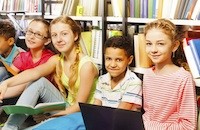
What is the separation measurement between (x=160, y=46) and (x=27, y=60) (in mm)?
1173

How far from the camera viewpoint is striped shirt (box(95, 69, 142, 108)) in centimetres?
208

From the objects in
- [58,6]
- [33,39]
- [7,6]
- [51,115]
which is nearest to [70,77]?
[51,115]

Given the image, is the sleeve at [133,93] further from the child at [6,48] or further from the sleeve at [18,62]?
the child at [6,48]

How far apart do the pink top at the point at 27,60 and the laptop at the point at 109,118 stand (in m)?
0.82

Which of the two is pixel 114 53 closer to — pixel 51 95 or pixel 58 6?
pixel 51 95

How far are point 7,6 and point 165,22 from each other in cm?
252

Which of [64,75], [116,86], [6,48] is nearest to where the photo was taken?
[116,86]

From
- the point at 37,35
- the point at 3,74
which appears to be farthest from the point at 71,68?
the point at 3,74

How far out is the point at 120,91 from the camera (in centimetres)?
215

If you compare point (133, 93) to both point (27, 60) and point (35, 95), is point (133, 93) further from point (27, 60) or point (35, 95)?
point (27, 60)

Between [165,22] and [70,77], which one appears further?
[70,77]

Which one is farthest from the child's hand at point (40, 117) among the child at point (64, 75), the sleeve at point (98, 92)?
the sleeve at point (98, 92)

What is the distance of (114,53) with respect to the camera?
2162 mm

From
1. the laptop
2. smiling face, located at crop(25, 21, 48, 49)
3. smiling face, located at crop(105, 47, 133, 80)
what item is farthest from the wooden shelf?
smiling face, located at crop(25, 21, 48, 49)
